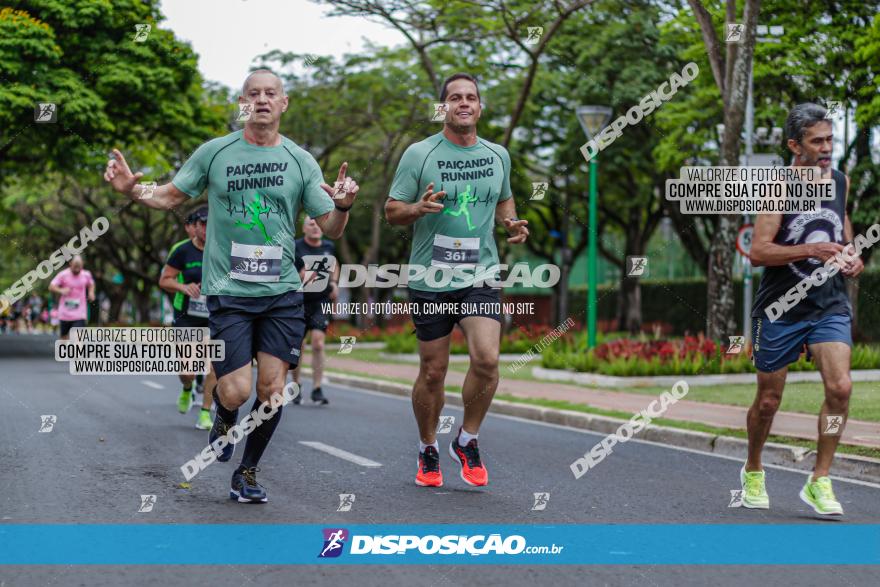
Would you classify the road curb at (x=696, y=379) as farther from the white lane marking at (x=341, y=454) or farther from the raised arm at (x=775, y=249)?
the raised arm at (x=775, y=249)

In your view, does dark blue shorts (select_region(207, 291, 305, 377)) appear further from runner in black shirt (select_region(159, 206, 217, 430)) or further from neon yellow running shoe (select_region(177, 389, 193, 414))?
neon yellow running shoe (select_region(177, 389, 193, 414))

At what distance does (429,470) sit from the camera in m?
6.86

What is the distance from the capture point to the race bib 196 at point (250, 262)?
5.86m

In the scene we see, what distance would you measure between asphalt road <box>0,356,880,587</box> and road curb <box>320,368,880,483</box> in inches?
12.9

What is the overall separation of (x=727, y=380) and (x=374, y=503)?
11349mm

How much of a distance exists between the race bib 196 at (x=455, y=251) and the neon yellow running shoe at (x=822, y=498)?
2.21 m

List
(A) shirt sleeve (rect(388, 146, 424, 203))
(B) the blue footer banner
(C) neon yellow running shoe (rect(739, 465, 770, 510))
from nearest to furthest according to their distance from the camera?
(B) the blue footer banner
(C) neon yellow running shoe (rect(739, 465, 770, 510))
(A) shirt sleeve (rect(388, 146, 424, 203))

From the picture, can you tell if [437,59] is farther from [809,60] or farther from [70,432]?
[70,432]

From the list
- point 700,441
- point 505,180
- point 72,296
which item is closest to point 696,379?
point 700,441

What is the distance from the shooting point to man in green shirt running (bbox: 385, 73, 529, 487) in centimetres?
651

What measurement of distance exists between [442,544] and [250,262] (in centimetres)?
177

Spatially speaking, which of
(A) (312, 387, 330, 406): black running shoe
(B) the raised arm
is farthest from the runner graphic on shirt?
(A) (312, 387, 330, 406): black running shoe

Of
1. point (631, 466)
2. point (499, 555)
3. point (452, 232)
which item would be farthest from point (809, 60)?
point (499, 555)

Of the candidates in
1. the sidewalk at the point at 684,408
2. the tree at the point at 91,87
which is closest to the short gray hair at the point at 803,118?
the sidewalk at the point at 684,408
